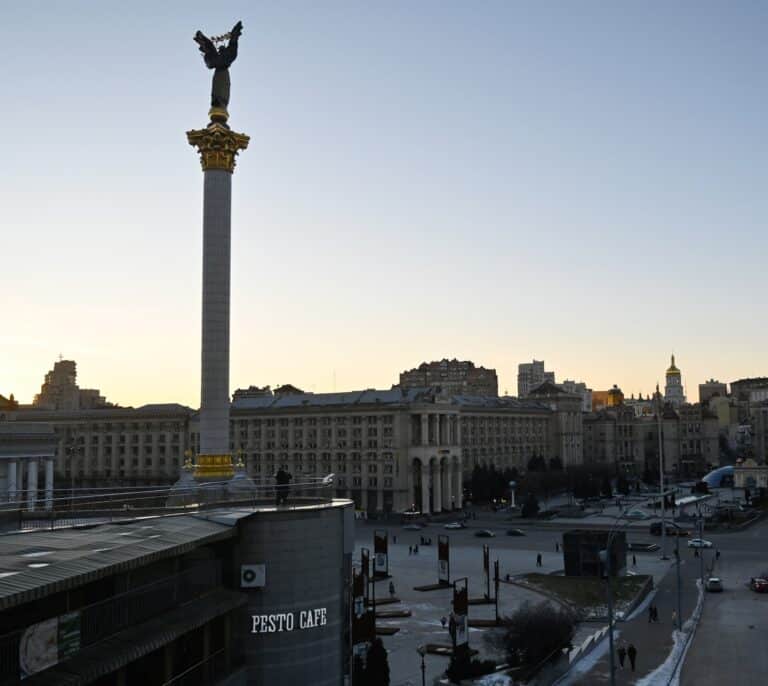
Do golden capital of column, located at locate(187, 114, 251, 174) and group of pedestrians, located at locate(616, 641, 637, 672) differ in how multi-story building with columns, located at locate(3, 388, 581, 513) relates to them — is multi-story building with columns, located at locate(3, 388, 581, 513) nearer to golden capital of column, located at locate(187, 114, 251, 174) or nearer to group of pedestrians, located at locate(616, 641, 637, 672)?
golden capital of column, located at locate(187, 114, 251, 174)

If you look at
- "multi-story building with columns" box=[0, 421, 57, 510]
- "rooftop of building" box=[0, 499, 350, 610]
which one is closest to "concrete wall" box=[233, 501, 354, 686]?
"rooftop of building" box=[0, 499, 350, 610]

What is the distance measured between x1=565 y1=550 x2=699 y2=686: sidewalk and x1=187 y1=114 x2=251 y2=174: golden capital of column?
31769 millimetres

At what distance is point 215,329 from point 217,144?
10.3 meters

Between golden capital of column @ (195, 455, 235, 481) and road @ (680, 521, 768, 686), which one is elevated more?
golden capital of column @ (195, 455, 235, 481)

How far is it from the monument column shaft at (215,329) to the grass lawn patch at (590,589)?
80.0 feet

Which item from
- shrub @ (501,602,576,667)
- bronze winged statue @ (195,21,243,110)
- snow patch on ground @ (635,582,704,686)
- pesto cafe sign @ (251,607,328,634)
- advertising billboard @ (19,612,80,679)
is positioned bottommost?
snow patch on ground @ (635,582,704,686)

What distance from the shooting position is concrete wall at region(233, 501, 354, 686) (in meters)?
28.2

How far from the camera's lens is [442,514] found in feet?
395

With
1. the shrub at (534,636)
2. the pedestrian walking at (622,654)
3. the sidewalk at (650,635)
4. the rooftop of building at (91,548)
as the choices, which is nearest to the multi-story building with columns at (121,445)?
the sidewalk at (650,635)

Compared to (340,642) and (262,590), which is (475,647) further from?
(262,590)

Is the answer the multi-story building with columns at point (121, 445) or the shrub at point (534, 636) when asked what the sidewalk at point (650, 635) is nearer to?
the shrub at point (534, 636)

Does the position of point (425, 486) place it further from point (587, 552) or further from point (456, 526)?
point (587, 552)

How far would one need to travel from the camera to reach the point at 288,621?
28.7 metres

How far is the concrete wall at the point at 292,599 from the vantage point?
2820 cm
